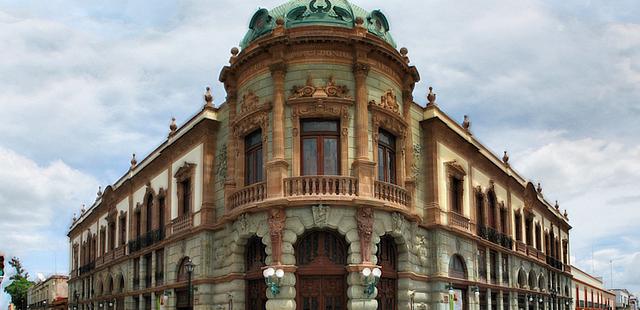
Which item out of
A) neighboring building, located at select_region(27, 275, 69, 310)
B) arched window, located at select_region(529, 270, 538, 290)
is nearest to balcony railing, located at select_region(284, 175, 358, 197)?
arched window, located at select_region(529, 270, 538, 290)

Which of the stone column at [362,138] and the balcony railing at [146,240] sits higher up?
the stone column at [362,138]

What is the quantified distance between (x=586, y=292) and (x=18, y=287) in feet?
295

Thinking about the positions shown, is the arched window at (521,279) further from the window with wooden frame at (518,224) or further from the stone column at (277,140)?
the stone column at (277,140)

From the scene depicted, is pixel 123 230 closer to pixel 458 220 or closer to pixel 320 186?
pixel 458 220

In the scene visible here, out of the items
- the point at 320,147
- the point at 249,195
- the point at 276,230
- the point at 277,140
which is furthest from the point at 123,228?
the point at 320,147

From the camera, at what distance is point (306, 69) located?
28375 mm

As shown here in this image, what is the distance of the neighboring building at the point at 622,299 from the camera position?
12533 centimetres

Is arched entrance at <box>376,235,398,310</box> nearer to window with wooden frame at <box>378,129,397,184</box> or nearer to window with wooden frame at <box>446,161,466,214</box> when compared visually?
window with wooden frame at <box>378,129,397,184</box>

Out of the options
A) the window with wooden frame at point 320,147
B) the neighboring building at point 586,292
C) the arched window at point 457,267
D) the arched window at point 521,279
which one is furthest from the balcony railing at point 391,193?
the neighboring building at point 586,292

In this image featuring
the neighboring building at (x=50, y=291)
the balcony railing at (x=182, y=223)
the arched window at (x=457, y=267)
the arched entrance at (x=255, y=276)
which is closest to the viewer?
the arched entrance at (x=255, y=276)

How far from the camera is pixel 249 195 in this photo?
28656mm

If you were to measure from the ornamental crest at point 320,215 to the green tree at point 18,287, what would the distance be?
104554mm

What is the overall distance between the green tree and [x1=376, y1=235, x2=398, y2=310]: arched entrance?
339 feet

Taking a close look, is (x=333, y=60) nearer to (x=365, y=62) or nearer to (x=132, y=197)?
(x=365, y=62)
